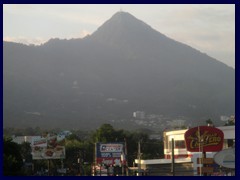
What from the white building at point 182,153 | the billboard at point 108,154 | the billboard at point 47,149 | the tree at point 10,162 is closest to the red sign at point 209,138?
the tree at point 10,162

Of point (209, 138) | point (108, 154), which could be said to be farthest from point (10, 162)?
point (108, 154)

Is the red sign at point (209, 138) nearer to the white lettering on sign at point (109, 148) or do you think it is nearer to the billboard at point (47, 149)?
the white lettering on sign at point (109, 148)

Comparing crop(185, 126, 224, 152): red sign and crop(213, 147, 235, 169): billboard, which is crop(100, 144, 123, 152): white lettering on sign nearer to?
crop(185, 126, 224, 152): red sign

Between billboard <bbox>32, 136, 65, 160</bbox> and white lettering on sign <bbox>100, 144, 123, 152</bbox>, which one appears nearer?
white lettering on sign <bbox>100, 144, 123, 152</bbox>

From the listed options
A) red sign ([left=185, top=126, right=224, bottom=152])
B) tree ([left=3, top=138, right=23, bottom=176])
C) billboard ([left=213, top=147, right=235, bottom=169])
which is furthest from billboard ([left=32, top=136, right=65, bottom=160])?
billboard ([left=213, top=147, right=235, bottom=169])

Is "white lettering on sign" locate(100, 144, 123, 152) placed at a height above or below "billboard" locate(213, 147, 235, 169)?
above

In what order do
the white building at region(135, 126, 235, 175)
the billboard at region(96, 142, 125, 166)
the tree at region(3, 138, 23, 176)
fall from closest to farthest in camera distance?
the tree at region(3, 138, 23, 176) → the white building at region(135, 126, 235, 175) → the billboard at region(96, 142, 125, 166)
